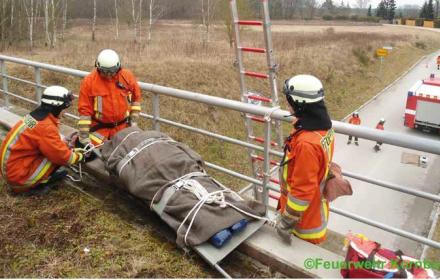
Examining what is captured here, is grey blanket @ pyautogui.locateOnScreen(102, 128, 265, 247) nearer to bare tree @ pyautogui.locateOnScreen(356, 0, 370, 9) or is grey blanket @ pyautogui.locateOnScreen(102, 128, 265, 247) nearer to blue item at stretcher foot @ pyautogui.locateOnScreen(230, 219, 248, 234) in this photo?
blue item at stretcher foot @ pyautogui.locateOnScreen(230, 219, 248, 234)

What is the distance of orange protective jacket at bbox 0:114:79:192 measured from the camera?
3.62m

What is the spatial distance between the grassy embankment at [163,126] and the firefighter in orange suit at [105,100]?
83cm

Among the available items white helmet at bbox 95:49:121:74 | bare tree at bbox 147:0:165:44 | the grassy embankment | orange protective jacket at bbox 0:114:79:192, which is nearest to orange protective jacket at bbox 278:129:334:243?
the grassy embankment

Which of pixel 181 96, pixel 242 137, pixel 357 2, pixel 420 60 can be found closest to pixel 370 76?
pixel 420 60

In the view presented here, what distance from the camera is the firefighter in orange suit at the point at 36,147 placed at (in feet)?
11.9

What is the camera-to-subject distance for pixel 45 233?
318 centimetres

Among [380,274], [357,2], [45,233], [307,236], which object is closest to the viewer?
[380,274]

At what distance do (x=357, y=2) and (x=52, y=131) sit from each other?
126 m

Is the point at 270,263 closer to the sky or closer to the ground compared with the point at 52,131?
closer to the ground

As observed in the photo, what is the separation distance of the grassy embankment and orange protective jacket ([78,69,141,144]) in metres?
0.85

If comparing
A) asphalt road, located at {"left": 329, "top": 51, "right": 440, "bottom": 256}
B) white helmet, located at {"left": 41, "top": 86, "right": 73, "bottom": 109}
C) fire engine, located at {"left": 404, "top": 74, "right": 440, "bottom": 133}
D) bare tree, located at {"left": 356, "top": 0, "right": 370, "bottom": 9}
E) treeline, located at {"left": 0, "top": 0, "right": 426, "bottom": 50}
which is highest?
bare tree, located at {"left": 356, "top": 0, "right": 370, "bottom": 9}

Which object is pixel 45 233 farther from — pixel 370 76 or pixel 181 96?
pixel 370 76

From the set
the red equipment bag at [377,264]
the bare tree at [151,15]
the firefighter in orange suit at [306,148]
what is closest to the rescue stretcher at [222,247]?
the firefighter in orange suit at [306,148]

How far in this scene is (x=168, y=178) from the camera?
3014 millimetres
